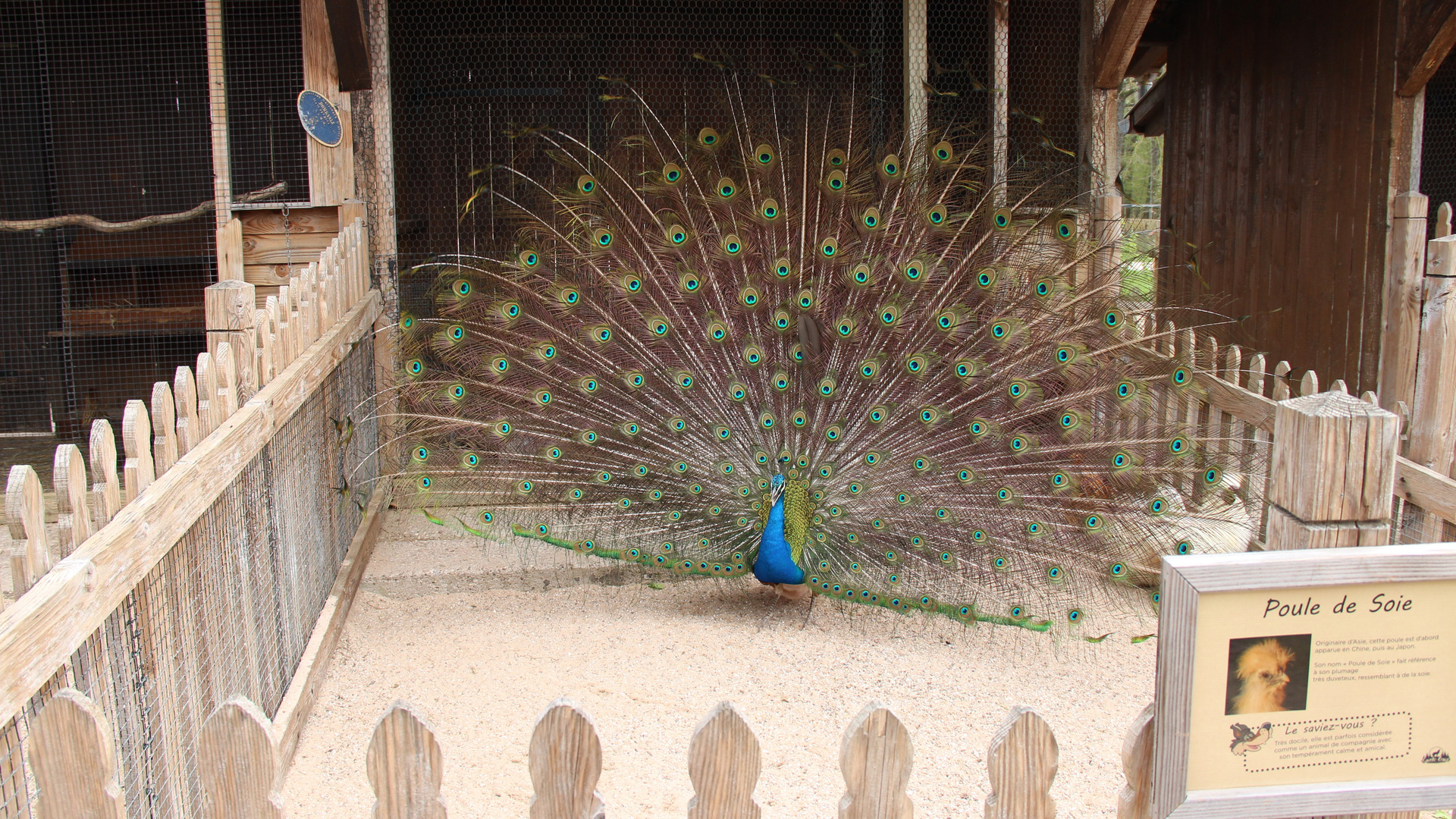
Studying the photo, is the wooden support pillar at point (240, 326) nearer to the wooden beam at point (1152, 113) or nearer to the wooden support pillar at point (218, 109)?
the wooden support pillar at point (218, 109)

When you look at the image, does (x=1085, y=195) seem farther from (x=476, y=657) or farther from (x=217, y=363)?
(x=217, y=363)

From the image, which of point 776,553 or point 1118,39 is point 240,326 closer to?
→ point 776,553

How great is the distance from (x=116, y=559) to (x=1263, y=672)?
2.00 metres

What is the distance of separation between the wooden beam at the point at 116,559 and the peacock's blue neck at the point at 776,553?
5.96 ft

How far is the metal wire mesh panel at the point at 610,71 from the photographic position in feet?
24.3

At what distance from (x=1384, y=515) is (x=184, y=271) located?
8.17m

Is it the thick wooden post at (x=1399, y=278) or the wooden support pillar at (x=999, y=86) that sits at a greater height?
the wooden support pillar at (x=999, y=86)

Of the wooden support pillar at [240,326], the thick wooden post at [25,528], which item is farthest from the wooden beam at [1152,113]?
the thick wooden post at [25,528]

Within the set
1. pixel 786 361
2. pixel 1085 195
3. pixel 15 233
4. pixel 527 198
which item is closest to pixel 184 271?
pixel 15 233

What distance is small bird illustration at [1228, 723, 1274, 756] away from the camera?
149cm

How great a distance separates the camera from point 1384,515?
1555 millimetres

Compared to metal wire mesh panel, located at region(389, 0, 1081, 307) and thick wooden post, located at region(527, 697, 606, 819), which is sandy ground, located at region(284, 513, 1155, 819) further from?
metal wire mesh panel, located at region(389, 0, 1081, 307)

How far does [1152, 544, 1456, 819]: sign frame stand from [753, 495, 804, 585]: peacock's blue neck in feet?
8.61

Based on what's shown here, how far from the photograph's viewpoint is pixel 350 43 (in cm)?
556
